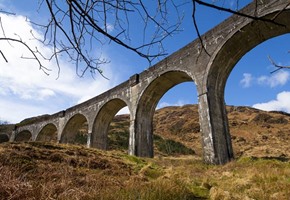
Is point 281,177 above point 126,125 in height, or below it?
below

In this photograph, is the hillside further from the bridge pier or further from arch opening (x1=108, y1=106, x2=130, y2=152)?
the bridge pier

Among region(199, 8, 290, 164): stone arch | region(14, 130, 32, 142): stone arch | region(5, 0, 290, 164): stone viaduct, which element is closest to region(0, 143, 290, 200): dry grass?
region(5, 0, 290, 164): stone viaduct

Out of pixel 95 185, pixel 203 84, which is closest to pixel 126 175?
pixel 95 185

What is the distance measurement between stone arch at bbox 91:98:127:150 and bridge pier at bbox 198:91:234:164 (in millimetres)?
8381

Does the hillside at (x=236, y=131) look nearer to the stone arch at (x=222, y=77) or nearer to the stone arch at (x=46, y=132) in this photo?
the stone arch at (x=46, y=132)

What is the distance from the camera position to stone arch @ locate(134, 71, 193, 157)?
46.9ft

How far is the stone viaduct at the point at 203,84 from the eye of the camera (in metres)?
9.95

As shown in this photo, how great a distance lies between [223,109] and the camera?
1130cm

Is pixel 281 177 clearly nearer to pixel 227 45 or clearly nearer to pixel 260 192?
pixel 260 192

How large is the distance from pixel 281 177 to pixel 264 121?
35449 millimetres

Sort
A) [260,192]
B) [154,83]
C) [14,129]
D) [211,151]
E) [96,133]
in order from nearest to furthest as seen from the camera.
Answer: [260,192]
[211,151]
[154,83]
[96,133]
[14,129]

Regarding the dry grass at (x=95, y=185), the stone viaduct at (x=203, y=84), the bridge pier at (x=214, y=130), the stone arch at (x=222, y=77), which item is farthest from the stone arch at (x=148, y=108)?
the dry grass at (x=95, y=185)

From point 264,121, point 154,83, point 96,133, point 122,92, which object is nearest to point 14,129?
point 96,133

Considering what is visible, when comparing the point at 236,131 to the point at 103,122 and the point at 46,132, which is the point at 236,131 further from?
the point at 46,132
